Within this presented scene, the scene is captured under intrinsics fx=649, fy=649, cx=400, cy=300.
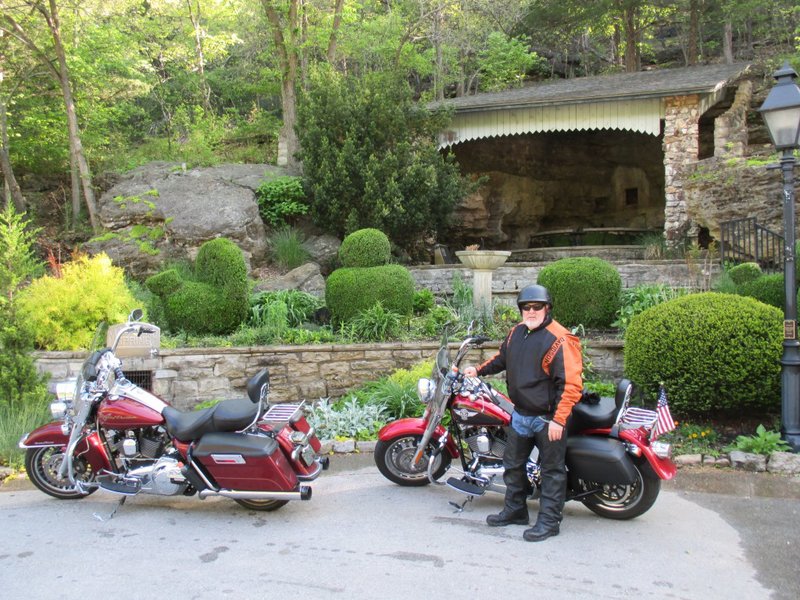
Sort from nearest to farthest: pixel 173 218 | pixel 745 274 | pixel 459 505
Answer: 1. pixel 459 505
2. pixel 745 274
3. pixel 173 218

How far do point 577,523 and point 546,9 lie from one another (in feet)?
70.2

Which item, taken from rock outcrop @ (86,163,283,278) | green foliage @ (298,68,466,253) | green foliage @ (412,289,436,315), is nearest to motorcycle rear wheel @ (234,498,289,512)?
green foliage @ (412,289,436,315)

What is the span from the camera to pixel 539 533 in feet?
12.6

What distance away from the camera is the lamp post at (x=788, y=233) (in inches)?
211

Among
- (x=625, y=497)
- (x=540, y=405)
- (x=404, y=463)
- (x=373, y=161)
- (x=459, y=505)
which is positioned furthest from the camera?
(x=373, y=161)

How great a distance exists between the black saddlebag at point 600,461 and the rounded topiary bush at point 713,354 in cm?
200

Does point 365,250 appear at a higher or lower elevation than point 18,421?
higher

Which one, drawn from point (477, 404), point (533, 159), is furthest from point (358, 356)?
point (533, 159)

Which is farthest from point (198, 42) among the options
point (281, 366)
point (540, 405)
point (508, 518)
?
point (508, 518)

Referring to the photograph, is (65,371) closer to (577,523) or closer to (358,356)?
(358,356)

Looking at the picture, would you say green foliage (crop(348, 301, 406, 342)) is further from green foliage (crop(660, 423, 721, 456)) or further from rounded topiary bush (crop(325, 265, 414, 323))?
green foliage (crop(660, 423, 721, 456))

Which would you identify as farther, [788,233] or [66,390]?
[788,233]

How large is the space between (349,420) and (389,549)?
2.59 meters

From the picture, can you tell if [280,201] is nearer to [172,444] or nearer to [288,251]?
[288,251]
